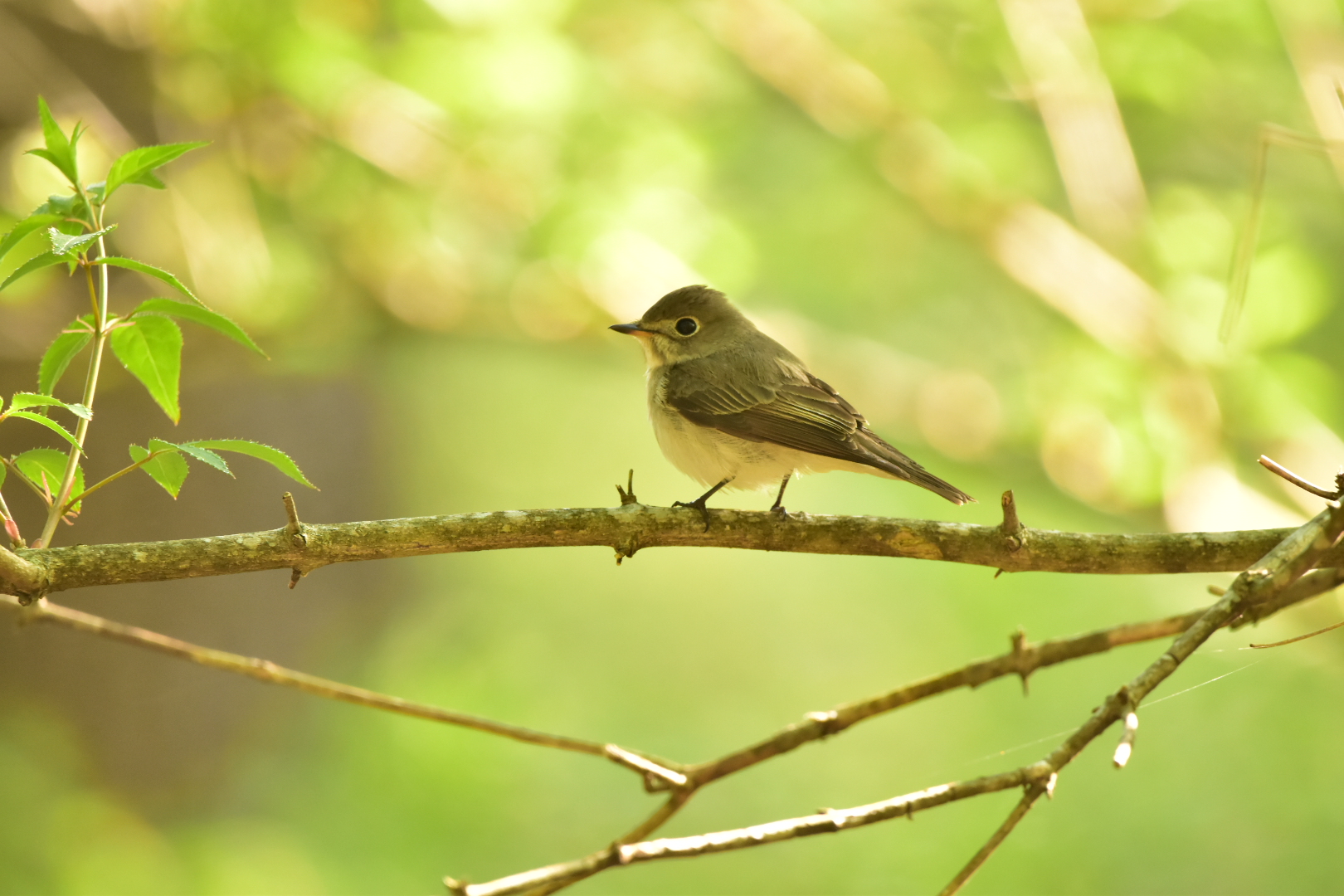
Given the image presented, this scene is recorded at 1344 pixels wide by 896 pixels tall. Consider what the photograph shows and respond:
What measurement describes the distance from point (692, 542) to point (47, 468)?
1021 millimetres

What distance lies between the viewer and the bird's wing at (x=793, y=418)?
2.49 metres

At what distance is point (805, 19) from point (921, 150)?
41.2 inches

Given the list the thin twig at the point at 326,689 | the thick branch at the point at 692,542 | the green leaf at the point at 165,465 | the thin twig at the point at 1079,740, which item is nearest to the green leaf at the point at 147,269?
the green leaf at the point at 165,465

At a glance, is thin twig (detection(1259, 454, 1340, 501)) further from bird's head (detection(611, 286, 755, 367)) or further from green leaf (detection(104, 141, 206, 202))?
bird's head (detection(611, 286, 755, 367))

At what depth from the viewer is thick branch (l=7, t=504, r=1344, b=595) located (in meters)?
1.47

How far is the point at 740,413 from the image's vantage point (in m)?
2.74

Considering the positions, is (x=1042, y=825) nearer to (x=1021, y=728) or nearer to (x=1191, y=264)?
(x=1021, y=728)

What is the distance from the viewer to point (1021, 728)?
4.80m

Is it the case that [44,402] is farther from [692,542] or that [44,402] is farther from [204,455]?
[692,542]

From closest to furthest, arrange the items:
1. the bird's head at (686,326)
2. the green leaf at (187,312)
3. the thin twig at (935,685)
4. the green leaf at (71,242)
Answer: the green leaf at (71,242) → the green leaf at (187,312) → the thin twig at (935,685) → the bird's head at (686,326)

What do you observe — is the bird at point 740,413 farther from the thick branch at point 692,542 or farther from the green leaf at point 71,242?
the green leaf at point 71,242

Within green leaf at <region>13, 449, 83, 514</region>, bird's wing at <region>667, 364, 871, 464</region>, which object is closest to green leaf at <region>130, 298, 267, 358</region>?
green leaf at <region>13, 449, 83, 514</region>

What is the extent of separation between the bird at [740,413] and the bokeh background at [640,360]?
1.02 m

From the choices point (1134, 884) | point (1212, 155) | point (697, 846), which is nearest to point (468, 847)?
point (1134, 884)
